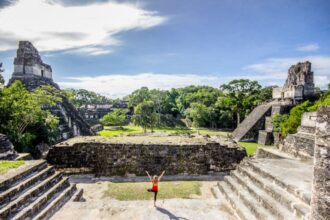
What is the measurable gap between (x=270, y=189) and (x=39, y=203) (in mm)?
5284

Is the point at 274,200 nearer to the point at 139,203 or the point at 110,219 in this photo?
the point at 139,203

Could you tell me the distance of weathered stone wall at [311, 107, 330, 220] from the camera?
3.19 metres

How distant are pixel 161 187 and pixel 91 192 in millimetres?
2298

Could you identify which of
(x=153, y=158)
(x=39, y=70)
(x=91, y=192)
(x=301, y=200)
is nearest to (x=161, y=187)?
(x=153, y=158)

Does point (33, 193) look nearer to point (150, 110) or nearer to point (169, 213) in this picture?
point (169, 213)

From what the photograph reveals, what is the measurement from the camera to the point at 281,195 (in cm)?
467

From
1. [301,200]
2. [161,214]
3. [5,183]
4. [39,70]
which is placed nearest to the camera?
[301,200]

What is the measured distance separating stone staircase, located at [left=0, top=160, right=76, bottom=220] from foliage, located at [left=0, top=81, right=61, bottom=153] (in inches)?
186

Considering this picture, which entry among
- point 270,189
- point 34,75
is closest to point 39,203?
point 270,189

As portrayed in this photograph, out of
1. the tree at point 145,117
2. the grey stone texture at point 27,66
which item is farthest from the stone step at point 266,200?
the tree at point 145,117

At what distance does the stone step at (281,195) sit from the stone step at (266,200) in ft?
0.27

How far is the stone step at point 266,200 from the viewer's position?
14.1ft

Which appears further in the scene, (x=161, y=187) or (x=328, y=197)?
(x=161, y=187)

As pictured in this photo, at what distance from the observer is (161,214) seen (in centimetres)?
511
